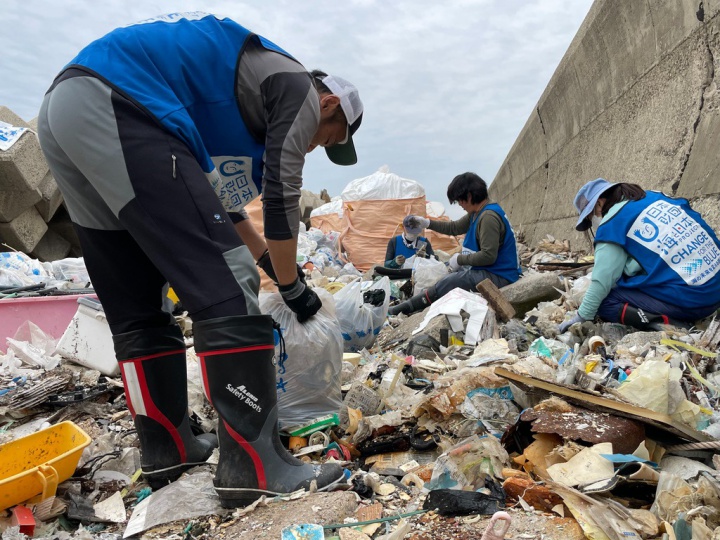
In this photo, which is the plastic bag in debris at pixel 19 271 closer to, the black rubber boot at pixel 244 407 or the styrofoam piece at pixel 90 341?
the styrofoam piece at pixel 90 341

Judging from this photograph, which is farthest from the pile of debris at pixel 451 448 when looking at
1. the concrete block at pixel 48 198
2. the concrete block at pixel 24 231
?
the concrete block at pixel 48 198

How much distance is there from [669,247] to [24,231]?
21.7 feet

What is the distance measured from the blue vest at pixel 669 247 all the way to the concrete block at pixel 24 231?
619 centimetres

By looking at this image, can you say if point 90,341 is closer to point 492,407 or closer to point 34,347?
point 34,347

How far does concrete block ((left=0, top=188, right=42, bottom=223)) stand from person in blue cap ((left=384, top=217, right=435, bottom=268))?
419 cm

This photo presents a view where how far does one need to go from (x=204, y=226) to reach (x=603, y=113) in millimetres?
5505

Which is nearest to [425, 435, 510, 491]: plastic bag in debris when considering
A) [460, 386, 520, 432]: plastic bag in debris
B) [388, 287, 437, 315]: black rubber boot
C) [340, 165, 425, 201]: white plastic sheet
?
[460, 386, 520, 432]: plastic bag in debris

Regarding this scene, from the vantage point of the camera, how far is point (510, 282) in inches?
187

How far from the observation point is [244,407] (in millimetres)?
1451

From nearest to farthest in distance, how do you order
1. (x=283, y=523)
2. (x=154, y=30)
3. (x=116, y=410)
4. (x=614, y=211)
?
1. (x=283, y=523)
2. (x=154, y=30)
3. (x=116, y=410)
4. (x=614, y=211)

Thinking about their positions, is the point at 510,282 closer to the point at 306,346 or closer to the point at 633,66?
the point at 633,66

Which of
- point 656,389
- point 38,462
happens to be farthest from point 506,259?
point 38,462

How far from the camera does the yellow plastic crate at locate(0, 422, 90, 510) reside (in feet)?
4.88

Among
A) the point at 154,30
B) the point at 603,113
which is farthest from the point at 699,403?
the point at 603,113
